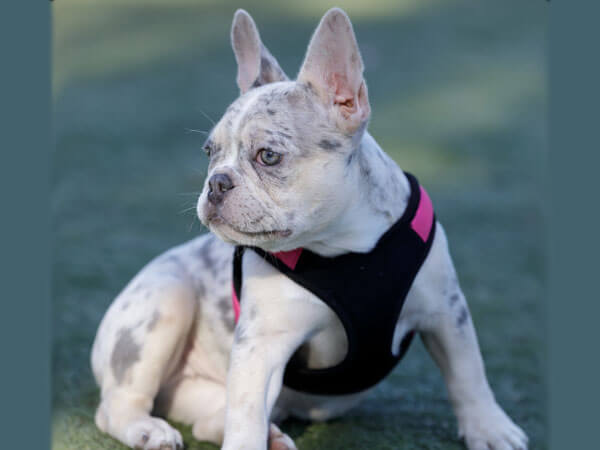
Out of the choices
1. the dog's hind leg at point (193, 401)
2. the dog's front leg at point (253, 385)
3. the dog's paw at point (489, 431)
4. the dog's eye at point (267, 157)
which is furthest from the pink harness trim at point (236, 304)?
the dog's paw at point (489, 431)

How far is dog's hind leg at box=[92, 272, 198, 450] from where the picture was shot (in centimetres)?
359

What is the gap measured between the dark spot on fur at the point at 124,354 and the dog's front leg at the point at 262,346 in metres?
0.64

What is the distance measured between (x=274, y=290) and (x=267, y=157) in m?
0.54

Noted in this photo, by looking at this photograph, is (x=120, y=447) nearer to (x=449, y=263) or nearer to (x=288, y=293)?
(x=288, y=293)

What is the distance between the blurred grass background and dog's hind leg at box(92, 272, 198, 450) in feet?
0.51

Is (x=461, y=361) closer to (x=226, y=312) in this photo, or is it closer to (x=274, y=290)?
(x=274, y=290)

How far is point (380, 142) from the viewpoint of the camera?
25.3ft

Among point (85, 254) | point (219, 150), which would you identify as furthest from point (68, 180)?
point (219, 150)

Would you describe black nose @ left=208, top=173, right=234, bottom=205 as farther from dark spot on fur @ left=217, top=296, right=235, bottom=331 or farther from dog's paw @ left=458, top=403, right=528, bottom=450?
dog's paw @ left=458, top=403, right=528, bottom=450

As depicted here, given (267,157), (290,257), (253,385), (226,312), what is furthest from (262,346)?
(267,157)

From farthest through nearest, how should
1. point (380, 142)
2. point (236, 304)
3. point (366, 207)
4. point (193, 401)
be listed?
1. point (380, 142)
2. point (193, 401)
3. point (236, 304)
4. point (366, 207)

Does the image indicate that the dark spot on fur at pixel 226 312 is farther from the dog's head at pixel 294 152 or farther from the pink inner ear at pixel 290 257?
the dog's head at pixel 294 152

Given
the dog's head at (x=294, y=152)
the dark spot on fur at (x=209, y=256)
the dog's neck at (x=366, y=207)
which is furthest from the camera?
the dark spot on fur at (x=209, y=256)

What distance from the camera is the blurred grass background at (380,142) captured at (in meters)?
4.15
